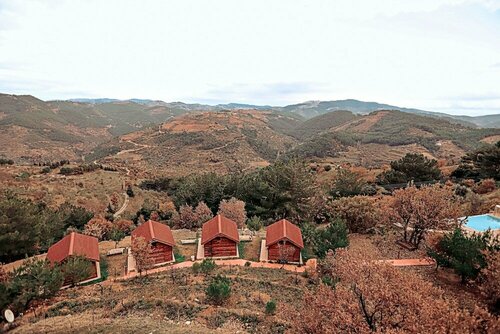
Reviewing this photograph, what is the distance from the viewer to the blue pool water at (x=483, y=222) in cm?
2080

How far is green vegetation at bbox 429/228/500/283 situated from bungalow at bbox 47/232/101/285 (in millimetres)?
17346

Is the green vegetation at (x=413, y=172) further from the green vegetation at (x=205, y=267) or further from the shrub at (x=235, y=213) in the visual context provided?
the green vegetation at (x=205, y=267)

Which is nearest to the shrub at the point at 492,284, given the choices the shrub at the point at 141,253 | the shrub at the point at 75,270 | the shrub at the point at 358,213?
the shrub at the point at 358,213

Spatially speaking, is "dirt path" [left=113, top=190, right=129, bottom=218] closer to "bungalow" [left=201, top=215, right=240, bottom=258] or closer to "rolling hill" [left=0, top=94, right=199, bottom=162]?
"bungalow" [left=201, top=215, right=240, bottom=258]

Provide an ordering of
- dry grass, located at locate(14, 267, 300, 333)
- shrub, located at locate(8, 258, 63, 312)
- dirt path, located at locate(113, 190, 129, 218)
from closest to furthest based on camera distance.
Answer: dry grass, located at locate(14, 267, 300, 333) < shrub, located at locate(8, 258, 63, 312) < dirt path, located at locate(113, 190, 129, 218)

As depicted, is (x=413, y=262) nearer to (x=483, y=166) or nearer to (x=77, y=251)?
(x=77, y=251)

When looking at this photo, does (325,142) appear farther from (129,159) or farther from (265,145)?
(129,159)

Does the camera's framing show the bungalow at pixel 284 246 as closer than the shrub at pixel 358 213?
Yes

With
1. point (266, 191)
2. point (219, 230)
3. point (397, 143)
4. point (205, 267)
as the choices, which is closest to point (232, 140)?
point (397, 143)

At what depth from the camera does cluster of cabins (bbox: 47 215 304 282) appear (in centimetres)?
1848

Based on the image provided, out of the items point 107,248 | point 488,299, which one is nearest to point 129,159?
point 107,248

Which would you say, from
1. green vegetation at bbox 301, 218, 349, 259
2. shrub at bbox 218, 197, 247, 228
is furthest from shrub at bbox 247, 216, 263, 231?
green vegetation at bbox 301, 218, 349, 259

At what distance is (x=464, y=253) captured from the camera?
1374 cm

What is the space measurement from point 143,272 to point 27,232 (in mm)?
8701
